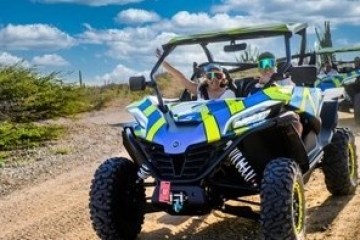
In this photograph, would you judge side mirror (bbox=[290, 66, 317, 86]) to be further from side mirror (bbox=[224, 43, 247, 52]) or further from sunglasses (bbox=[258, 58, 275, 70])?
side mirror (bbox=[224, 43, 247, 52])

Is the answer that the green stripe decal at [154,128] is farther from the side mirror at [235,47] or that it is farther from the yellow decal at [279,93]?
the side mirror at [235,47]

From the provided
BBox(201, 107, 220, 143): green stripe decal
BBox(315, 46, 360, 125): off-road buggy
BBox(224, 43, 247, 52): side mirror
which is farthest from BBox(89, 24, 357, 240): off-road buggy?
BBox(315, 46, 360, 125): off-road buggy

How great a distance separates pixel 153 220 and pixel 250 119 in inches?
75.1

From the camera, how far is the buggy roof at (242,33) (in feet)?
18.8

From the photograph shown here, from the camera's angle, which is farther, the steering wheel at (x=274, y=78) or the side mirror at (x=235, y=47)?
the side mirror at (x=235, y=47)

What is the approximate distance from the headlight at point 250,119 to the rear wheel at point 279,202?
371 mm

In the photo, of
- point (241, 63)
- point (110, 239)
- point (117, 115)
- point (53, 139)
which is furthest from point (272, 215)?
point (117, 115)

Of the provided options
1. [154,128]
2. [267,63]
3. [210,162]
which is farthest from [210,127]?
[267,63]

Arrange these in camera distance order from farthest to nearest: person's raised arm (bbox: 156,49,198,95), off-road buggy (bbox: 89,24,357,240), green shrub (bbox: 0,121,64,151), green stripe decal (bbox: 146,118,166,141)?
green shrub (bbox: 0,121,64,151) → person's raised arm (bbox: 156,49,198,95) → green stripe decal (bbox: 146,118,166,141) → off-road buggy (bbox: 89,24,357,240)

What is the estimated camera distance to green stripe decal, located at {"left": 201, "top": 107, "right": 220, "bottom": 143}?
4664 millimetres

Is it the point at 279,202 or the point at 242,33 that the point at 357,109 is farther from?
the point at 279,202

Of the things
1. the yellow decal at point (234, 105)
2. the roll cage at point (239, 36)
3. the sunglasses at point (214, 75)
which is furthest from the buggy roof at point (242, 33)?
the yellow decal at point (234, 105)

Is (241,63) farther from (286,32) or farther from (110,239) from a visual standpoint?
(110,239)

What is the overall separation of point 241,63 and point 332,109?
3.46 ft
